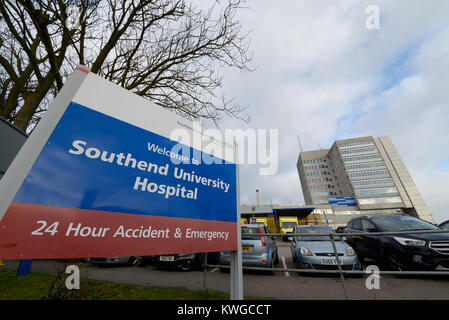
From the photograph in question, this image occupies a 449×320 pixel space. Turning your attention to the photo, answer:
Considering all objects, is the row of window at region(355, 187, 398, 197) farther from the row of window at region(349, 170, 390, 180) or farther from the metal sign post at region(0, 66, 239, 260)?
the metal sign post at region(0, 66, 239, 260)

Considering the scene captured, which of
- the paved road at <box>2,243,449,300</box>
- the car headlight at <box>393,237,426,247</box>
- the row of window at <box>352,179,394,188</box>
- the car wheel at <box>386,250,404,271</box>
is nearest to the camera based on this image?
the paved road at <box>2,243,449,300</box>

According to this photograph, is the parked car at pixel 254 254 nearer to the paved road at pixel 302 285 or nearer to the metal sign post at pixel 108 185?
the paved road at pixel 302 285

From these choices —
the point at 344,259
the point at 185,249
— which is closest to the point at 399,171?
the point at 344,259

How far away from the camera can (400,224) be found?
5039 mm

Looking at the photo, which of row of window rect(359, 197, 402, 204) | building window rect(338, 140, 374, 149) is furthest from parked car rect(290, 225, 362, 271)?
building window rect(338, 140, 374, 149)

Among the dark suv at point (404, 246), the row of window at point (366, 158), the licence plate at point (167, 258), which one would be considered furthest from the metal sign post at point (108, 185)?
the row of window at point (366, 158)

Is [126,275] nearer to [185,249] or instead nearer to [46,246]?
[185,249]

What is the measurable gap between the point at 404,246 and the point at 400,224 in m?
1.40

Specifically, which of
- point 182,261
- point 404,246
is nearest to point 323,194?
point 404,246

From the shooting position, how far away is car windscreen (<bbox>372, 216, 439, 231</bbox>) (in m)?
4.84

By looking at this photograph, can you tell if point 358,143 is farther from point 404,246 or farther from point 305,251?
point 305,251

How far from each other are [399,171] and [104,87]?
97223 mm

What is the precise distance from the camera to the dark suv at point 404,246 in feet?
12.1

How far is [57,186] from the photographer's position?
1263 millimetres
